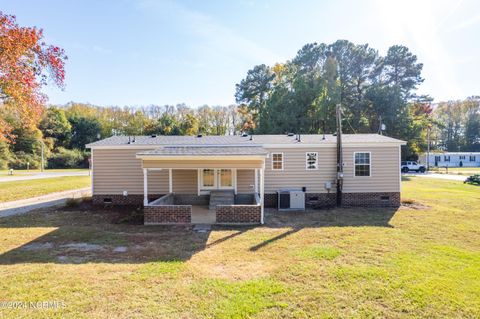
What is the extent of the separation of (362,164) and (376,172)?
0.72 meters

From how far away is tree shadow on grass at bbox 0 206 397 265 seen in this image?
6.18 meters

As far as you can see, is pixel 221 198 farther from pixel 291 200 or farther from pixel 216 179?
pixel 291 200

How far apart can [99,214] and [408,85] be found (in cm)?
3753

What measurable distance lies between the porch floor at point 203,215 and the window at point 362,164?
22.5ft

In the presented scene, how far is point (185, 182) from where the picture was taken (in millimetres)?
12273

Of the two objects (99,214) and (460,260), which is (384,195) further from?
(99,214)

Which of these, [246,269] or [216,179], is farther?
[216,179]

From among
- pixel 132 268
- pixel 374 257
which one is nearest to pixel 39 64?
pixel 132 268

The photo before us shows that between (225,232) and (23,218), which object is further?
(23,218)

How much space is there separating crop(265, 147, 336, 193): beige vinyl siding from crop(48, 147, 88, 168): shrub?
42.2 m

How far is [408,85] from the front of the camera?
34125 mm

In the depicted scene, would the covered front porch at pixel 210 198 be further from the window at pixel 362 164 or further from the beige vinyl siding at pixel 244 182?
the window at pixel 362 164

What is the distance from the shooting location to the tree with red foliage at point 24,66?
32.4 feet

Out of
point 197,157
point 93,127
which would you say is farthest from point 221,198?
point 93,127
